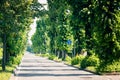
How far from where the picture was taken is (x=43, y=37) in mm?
150750

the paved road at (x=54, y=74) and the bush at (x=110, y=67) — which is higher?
the bush at (x=110, y=67)

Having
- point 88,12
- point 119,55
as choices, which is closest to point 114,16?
point 119,55

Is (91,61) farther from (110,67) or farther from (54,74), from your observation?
(54,74)

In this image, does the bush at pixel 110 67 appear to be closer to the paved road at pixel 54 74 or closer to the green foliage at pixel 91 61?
the paved road at pixel 54 74

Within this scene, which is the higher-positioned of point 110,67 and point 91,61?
point 91,61

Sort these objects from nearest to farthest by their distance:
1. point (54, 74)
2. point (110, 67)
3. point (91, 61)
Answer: point (110, 67)
point (54, 74)
point (91, 61)

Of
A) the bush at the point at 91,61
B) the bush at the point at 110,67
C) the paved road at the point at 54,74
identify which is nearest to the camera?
the paved road at the point at 54,74

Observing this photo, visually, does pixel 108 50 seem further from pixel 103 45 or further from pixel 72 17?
pixel 72 17

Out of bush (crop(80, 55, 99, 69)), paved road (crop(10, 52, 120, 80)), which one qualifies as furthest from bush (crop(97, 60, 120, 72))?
bush (crop(80, 55, 99, 69))

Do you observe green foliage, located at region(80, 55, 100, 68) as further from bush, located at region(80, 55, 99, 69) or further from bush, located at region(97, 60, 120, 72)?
bush, located at region(97, 60, 120, 72)

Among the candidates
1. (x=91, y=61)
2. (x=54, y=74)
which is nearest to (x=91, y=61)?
(x=91, y=61)

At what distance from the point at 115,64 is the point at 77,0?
10.4 meters

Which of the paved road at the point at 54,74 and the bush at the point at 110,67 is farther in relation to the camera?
the bush at the point at 110,67

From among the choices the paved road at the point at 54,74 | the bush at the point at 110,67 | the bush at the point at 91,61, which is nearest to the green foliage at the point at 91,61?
the bush at the point at 91,61
